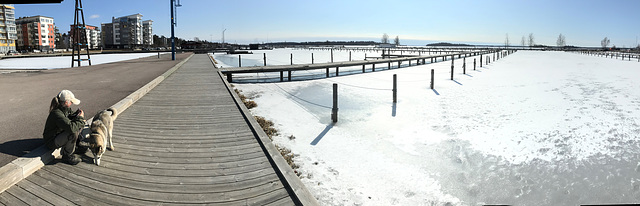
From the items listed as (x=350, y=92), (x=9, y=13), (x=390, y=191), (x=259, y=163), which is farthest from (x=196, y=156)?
(x=9, y=13)

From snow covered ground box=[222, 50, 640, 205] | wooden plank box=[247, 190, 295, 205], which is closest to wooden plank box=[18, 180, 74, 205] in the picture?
wooden plank box=[247, 190, 295, 205]

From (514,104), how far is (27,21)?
137407mm

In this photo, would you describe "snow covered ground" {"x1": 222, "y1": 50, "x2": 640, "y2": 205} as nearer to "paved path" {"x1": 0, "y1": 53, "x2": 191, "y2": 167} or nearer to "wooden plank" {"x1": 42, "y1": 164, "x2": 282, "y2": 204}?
"wooden plank" {"x1": 42, "y1": 164, "x2": 282, "y2": 204}

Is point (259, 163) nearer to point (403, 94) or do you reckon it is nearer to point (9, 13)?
point (403, 94)

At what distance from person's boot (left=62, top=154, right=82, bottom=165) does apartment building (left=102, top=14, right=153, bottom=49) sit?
5400 inches

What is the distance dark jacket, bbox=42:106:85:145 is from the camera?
434 centimetres

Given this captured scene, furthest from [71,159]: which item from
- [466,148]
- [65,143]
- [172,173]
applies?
[466,148]

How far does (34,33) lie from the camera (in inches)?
4119

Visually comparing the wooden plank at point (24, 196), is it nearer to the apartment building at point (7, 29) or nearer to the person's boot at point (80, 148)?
the person's boot at point (80, 148)

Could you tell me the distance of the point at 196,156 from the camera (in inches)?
200

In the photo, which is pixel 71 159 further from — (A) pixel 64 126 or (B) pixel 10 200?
(B) pixel 10 200

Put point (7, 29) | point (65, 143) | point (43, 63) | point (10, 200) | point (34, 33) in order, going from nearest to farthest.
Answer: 1. point (10, 200)
2. point (65, 143)
3. point (43, 63)
4. point (7, 29)
5. point (34, 33)

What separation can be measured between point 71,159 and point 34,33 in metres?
132

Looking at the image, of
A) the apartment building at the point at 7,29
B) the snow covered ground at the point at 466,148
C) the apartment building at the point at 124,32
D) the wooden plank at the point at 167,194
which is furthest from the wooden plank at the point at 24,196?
the apartment building at the point at 124,32
